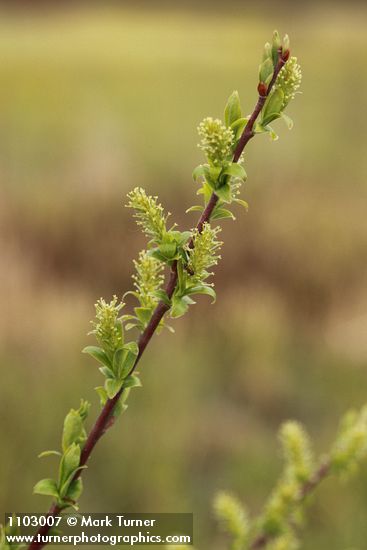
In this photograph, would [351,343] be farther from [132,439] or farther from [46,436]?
[46,436]

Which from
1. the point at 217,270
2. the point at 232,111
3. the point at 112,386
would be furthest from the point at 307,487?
the point at 217,270

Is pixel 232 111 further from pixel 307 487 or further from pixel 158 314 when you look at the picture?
pixel 307 487

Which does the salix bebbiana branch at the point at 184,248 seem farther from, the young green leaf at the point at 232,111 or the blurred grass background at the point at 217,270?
the blurred grass background at the point at 217,270

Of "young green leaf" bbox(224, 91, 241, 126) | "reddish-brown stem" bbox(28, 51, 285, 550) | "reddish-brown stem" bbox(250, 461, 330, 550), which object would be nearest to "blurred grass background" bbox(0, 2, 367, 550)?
"reddish-brown stem" bbox(250, 461, 330, 550)

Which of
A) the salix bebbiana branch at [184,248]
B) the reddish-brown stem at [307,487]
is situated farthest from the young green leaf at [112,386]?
the reddish-brown stem at [307,487]

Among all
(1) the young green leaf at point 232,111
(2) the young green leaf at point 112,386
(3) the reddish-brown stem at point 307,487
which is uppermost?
(1) the young green leaf at point 232,111

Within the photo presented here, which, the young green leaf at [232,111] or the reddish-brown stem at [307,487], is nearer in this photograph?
the young green leaf at [232,111]


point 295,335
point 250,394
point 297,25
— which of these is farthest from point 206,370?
point 297,25

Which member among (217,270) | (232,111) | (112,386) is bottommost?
(112,386)
